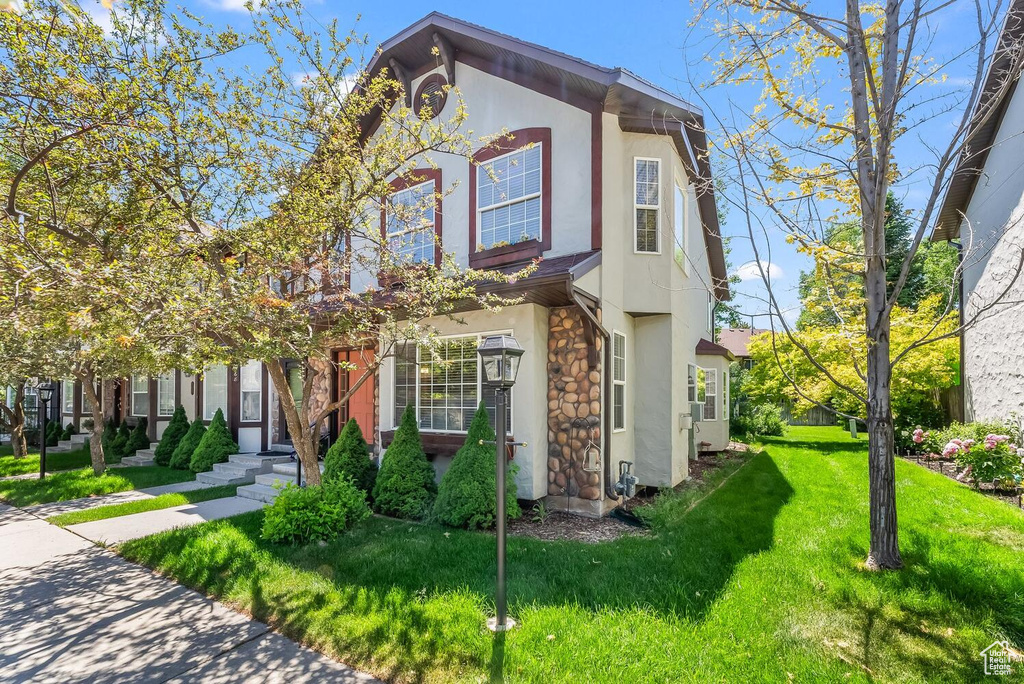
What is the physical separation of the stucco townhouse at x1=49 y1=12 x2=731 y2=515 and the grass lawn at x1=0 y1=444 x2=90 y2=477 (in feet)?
26.0

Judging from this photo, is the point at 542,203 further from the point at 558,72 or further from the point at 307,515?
the point at 307,515

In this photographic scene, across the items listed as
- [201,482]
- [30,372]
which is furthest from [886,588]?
[30,372]

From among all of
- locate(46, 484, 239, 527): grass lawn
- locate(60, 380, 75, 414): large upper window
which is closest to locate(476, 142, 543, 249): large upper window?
locate(46, 484, 239, 527): grass lawn

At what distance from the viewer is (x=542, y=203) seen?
736 cm

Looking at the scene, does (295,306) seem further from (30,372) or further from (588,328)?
(30,372)

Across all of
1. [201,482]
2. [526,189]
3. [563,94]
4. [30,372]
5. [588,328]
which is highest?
[563,94]

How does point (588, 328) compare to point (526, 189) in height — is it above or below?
below

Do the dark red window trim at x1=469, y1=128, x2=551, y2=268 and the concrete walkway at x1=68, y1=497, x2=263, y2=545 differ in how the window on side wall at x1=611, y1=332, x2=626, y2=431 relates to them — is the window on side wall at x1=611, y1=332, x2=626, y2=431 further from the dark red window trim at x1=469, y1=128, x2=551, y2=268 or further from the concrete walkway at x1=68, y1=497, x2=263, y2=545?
the concrete walkway at x1=68, y1=497, x2=263, y2=545

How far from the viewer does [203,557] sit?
525 centimetres

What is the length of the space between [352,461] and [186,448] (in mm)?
5930

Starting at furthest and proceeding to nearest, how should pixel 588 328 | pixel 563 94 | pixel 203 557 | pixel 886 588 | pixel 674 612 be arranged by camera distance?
pixel 563 94 < pixel 588 328 < pixel 203 557 < pixel 886 588 < pixel 674 612

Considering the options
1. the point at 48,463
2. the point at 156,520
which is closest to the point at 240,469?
the point at 156,520

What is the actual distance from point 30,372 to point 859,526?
1424 centimetres

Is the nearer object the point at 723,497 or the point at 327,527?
the point at 327,527
